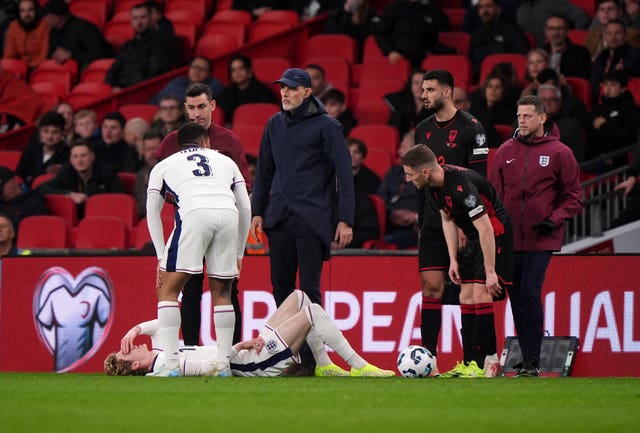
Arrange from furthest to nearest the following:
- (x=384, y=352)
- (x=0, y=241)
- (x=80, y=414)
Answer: (x=0, y=241), (x=384, y=352), (x=80, y=414)

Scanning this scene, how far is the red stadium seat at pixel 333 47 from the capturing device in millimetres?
17469

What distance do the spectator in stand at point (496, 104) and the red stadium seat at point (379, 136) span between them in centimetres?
117

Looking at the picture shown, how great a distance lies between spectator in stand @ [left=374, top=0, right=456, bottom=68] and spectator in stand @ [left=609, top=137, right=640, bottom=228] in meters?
4.22

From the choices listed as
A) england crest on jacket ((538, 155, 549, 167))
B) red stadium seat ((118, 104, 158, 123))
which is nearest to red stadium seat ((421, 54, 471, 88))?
red stadium seat ((118, 104, 158, 123))

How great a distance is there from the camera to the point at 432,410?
7.18 m

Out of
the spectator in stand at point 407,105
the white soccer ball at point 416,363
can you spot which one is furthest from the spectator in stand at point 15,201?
the white soccer ball at point 416,363

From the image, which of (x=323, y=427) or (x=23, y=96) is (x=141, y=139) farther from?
(x=323, y=427)

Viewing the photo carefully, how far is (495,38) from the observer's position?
53.8 feet

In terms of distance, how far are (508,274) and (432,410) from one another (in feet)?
9.01

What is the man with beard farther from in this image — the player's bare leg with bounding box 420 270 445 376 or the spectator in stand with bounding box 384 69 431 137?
the spectator in stand with bounding box 384 69 431 137

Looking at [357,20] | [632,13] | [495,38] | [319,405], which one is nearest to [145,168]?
[357,20]

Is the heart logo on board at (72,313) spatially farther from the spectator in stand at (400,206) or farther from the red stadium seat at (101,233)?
the spectator in stand at (400,206)

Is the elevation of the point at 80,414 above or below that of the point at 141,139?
below

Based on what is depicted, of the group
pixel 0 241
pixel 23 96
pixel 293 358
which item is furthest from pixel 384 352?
pixel 23 96
